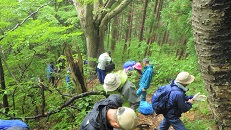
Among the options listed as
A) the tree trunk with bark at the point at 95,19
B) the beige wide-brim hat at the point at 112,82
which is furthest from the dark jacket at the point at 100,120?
the tree trunk with bark at the point at 95,19

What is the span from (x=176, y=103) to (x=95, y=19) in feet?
23.0

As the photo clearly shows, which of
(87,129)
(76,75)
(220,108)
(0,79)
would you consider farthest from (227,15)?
(0,79)

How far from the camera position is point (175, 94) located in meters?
3.49

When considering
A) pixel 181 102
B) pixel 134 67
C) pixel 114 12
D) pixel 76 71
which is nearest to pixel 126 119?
pixel 181 102

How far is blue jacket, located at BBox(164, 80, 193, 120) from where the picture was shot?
3.49 metres

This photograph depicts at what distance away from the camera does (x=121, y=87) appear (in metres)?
3.76

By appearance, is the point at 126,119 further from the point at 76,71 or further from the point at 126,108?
the point at 76,71

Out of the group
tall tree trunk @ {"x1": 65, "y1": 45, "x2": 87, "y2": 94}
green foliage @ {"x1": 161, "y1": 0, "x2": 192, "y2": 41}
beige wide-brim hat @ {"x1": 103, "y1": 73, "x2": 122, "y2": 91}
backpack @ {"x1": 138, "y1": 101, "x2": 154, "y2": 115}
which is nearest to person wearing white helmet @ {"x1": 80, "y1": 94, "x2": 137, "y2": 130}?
beige wide-brim hat @ {"x1": 103, "y1": 73, "x2": 122, "y2": 91}

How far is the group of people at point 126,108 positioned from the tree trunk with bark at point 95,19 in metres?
4.54

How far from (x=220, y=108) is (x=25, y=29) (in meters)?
4.60

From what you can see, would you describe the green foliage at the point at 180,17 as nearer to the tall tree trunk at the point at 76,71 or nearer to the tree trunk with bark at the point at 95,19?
the tree trunk with bark at the point at 95,19

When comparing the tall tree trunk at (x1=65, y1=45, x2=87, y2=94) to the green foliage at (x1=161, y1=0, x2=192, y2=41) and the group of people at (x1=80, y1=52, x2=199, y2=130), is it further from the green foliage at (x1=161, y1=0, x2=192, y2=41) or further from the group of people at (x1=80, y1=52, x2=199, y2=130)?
the green foliage at (x1=161, y1=0, x2=192, y2=41)

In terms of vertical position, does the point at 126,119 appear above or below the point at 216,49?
below

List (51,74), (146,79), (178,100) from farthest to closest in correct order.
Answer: (146,79)
(51,74)
(178,100)
